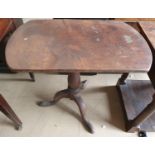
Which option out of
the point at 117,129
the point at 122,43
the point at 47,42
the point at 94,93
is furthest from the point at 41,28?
the point at 117,129

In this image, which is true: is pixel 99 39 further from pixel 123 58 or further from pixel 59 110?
pixel 59 110

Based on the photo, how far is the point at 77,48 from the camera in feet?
3.37

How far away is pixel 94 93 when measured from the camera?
170 centimetres

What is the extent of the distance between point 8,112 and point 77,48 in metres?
0.65

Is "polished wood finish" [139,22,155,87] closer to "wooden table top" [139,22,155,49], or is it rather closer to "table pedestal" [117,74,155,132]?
"wooden table top" [139,22,155,49]

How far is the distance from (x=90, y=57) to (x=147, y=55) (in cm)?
31

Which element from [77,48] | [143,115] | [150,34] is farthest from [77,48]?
[143,115]

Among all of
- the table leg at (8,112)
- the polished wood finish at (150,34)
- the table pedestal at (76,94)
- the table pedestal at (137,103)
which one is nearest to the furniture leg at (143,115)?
the table pedestal at (137,103)

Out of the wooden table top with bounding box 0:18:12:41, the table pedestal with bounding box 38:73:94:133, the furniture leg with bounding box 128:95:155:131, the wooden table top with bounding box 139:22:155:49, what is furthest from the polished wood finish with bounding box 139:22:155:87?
the wooden table top with bounding box 0:18:12:41

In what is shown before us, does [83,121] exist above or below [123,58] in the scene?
below

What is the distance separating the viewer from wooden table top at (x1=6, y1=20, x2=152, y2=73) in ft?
3.00

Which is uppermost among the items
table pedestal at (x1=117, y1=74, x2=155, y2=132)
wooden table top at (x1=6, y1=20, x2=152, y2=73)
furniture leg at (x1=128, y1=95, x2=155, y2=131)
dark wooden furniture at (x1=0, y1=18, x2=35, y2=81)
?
wooden table top at (x1=6, y1=20, x2=152, y2=73)

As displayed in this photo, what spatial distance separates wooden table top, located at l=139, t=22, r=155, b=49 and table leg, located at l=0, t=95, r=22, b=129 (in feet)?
3.27

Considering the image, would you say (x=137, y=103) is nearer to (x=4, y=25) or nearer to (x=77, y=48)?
(x=77, y=48)
